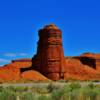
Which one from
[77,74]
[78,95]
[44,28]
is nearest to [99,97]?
[78,95]

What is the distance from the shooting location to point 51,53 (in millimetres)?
72438

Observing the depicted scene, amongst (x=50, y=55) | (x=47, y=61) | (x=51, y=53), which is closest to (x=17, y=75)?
(x=47, y=61)

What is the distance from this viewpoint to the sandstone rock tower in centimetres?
7231

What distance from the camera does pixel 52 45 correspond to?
239 feet

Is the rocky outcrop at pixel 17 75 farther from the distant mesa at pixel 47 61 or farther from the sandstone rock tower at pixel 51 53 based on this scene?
the sandstone rock tower at pixel 51 53

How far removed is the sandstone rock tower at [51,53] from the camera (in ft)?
237

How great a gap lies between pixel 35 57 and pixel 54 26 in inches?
274

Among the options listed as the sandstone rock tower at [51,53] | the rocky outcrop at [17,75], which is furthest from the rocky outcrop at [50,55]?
the rocky outcrop at [17,75]

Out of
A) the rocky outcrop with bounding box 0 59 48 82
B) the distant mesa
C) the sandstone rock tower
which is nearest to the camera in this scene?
the rocky outcrop with bounding box 0 59 48 82

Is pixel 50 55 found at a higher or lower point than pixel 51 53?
lower

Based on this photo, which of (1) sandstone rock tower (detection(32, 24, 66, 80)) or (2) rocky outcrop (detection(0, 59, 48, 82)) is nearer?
(2) rocky outcrop (detection(0, 59, 48, 82))

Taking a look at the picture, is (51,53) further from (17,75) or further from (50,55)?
(17,75)

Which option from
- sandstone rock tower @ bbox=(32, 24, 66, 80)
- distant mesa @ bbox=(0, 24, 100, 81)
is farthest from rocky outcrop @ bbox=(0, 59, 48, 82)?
sandstone rock tower @ bbox=(32, 24, 66, 80)

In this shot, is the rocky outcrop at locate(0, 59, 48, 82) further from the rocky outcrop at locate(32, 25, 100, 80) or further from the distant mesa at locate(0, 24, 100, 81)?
the rocky outcrop at locate(32, 25, 100, 80)
